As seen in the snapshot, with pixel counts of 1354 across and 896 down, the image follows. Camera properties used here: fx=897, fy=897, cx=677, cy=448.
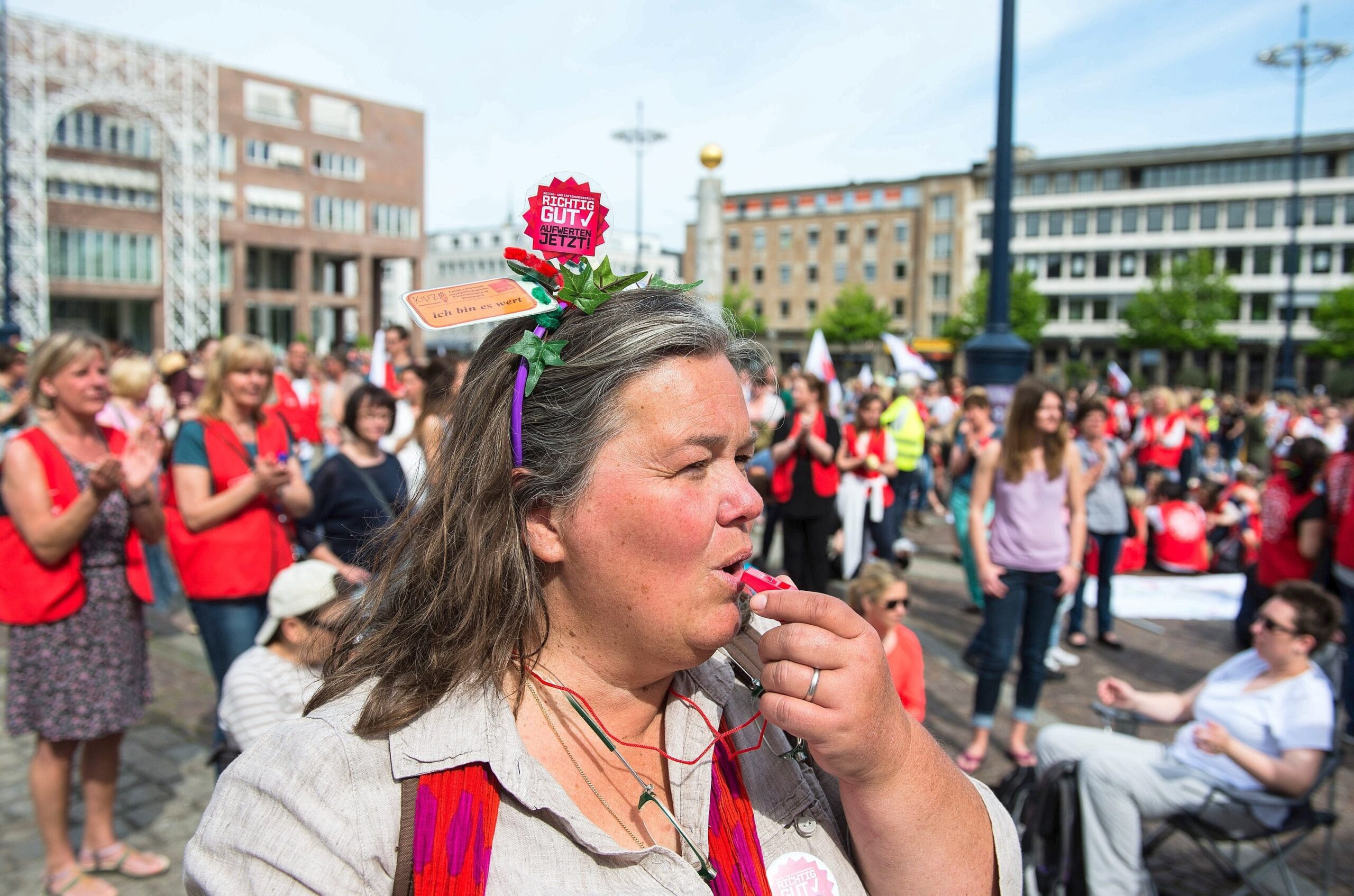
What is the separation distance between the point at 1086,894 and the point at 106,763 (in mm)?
3965

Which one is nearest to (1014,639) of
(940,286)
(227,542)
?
(227,542)

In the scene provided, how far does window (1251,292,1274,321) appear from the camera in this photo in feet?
196

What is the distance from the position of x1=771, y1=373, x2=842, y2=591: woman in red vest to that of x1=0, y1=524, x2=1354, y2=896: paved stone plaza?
1.11 m

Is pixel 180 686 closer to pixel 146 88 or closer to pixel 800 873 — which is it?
pixel 800 873

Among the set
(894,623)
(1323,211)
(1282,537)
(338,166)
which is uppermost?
(338,166)

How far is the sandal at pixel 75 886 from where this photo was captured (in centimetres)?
347

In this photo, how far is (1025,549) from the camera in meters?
4.92

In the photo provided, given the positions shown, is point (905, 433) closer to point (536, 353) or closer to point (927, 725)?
point (927, 725)

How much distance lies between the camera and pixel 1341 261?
5744 cm

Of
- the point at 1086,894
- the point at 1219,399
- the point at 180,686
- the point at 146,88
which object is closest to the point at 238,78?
the point at 146,88

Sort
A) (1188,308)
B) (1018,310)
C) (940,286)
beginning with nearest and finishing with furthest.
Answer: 1. (1188,308)
2. (1018,310)
3. (940,286)

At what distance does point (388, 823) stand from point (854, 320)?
215 feet

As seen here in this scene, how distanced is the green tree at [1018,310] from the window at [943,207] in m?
8.03

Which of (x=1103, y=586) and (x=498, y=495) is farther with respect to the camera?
(x=1103, y=586)
